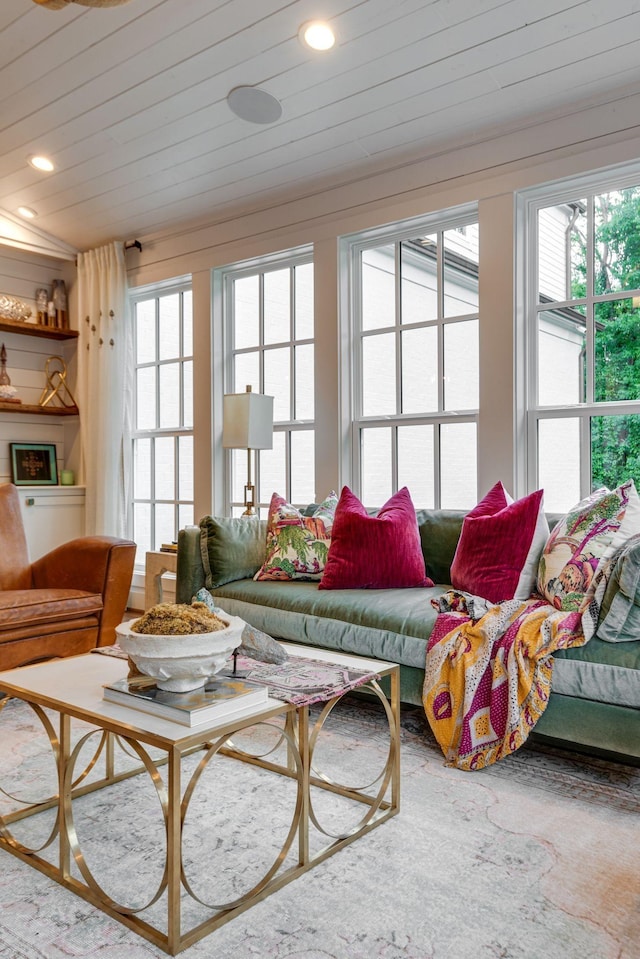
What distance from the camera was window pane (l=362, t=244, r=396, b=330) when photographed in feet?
13.0

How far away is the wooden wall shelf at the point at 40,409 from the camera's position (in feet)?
16.5

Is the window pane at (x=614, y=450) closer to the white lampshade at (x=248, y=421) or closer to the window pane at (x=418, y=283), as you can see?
the window pane at (x=418, y=283)

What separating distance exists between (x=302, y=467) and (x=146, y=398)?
1.51m

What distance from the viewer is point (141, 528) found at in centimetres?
529

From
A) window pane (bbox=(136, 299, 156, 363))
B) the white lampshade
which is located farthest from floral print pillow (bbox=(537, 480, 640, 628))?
window pane (bbox=(136, 299, 156, 363))

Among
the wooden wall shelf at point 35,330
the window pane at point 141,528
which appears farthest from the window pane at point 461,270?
the wooden wall shelf at point 35,330

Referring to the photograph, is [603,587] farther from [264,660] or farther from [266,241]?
[266,241]

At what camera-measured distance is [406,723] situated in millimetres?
2818

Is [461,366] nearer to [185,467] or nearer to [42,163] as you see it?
[185,467]

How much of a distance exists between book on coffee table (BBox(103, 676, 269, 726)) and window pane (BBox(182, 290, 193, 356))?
343 centimetres

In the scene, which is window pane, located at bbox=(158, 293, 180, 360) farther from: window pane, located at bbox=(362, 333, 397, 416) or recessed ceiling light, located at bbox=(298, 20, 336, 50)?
recessed ceiling light, located at bbox=(298, 20, 336, 50)

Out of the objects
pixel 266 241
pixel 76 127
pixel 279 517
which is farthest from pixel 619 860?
pixel 76 127

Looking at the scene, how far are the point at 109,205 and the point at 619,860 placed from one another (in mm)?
4466

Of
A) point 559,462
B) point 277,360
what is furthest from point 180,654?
point 277,360
